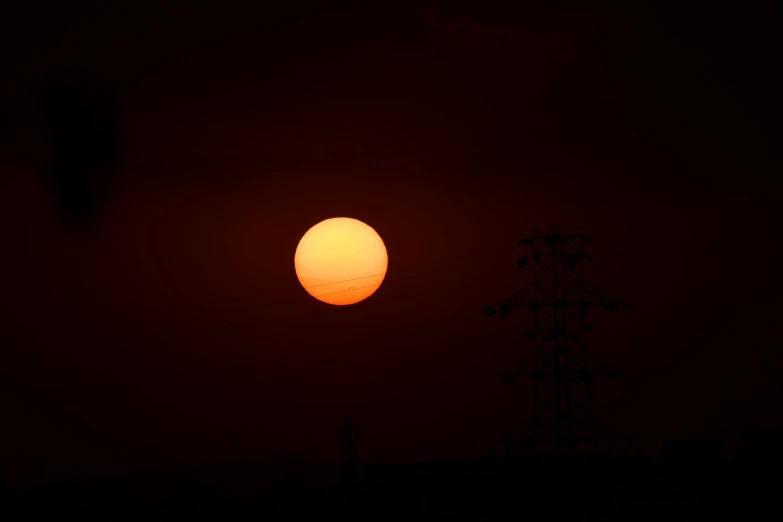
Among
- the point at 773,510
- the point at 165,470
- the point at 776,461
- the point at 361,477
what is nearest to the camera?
the point at 773,510

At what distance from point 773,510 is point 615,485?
19.9 feet

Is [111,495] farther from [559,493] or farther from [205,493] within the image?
[559,493]

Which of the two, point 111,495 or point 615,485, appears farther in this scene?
point 111,495

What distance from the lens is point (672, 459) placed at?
52.8 metres

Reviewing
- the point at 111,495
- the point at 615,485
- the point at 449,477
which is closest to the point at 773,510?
the point at 615,485

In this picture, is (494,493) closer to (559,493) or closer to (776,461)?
(559,493)

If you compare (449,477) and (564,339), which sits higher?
(564,339)

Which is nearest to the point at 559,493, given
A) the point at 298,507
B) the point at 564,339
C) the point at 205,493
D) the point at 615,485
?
the point at 615,485

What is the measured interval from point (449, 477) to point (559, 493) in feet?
24.0

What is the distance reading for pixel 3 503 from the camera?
52.4 m

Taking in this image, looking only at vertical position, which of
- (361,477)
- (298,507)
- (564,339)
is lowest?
(298,507)

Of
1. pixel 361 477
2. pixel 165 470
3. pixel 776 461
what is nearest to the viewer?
pixel 776 461

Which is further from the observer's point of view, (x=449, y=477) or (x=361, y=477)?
(x=361, y=477)

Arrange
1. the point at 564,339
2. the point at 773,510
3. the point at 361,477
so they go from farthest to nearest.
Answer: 1. the point at 361,477
2. the point at 564,339
3. the point at 773,510
